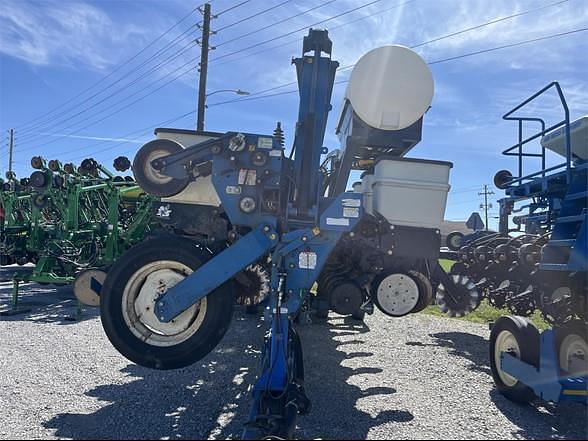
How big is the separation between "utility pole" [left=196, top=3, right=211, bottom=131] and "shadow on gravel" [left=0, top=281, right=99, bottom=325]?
258 inches

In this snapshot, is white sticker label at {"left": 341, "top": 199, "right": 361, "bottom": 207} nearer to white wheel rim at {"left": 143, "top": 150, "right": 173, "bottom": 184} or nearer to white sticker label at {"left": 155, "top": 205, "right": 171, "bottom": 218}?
white wheel rim at {"left": 143, "top": 150, "right": 173, "bottom": 184}

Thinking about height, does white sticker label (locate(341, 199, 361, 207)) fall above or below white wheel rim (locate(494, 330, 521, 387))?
above

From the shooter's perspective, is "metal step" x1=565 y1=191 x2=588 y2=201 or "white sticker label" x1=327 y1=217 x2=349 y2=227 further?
"metal step" x1=565 y1=191 x2=588 y2=201

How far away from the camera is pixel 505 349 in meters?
4.55

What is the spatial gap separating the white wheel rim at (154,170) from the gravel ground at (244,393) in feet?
6.43

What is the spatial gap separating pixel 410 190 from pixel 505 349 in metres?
1.83

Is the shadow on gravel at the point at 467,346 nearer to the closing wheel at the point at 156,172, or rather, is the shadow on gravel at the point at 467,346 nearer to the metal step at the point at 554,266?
the metal step at the point at 554,266

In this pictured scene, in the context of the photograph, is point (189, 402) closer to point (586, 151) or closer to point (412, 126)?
point (412, 126)

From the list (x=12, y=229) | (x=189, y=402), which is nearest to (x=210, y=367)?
(x=189, y=402)

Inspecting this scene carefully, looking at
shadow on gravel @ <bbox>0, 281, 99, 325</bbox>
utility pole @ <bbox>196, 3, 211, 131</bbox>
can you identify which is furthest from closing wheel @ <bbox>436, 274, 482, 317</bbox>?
utility pole @ <bbox>196, 3, 211, 131</bbox>

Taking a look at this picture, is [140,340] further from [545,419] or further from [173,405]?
[545,419]

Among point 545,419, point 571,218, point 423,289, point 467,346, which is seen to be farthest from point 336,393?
point 467,346

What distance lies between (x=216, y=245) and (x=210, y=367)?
1701 mm

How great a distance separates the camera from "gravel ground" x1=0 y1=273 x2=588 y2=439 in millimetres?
3639
